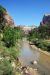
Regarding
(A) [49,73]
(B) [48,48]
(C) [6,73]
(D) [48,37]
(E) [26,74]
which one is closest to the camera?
(C) [6,73]

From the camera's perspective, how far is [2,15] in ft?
248

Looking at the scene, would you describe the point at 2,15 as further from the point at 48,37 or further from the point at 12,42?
the point at 48,37

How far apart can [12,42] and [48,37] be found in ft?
215

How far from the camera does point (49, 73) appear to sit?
101ft

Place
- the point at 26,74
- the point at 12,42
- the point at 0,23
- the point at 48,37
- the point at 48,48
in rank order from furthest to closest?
1. the point at 48,37
2. the point at 0,23
3. the point at 48,48
4. the point at 12,42
5. the point at 26,74

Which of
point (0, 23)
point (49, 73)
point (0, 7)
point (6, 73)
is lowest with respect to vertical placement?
point (49, 73)

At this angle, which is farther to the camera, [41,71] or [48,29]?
[48,29]

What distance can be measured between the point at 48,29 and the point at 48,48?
2071 inches

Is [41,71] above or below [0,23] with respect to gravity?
below

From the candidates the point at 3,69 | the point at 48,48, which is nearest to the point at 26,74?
the point at 3,69

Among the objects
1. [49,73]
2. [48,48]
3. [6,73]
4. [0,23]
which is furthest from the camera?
[0,23]

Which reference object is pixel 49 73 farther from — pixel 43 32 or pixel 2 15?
pixel 43 32

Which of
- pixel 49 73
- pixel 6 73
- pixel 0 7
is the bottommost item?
pixel 49 73

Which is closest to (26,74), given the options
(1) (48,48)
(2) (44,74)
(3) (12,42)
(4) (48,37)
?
(2) (44,74)
